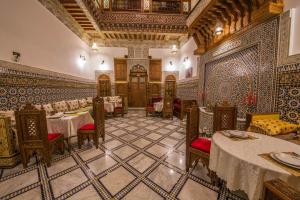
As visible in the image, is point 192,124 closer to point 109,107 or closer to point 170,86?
point 109,107

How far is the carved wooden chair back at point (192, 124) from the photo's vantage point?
2.44 m

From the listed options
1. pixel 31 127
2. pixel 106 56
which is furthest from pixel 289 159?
pixel 106 56

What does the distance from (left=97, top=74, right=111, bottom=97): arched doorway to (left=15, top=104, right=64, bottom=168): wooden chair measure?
7.74 metres

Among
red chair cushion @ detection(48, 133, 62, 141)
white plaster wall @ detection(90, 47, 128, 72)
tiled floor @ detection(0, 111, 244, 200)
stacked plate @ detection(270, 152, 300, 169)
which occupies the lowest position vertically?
tiled floor @ detection(0, 111, 244, 200)

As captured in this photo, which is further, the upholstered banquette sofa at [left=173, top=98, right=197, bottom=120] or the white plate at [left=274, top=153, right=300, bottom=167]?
the upholstered banquette sofa at [left=173, top=98, right=197, bottom=120]

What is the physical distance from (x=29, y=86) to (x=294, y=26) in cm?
685

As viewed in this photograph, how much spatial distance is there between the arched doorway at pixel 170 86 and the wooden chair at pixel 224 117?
7.95 metres

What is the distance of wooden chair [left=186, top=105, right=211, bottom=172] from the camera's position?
7.65ft

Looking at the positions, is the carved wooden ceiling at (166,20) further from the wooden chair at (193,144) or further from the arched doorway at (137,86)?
the wooden chair at (193,144)

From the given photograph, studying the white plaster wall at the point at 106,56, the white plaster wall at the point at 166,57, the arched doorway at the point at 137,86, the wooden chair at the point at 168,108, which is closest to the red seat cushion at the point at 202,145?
the wooden chair at the point at 168,108

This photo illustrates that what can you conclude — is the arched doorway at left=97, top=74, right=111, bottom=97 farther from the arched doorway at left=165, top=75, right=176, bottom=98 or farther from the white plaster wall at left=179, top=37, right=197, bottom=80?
the white plaster wall at left=179, top=37, right=197, bottom=80

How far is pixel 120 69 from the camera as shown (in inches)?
408

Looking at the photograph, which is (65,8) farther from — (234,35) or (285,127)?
(285,127)

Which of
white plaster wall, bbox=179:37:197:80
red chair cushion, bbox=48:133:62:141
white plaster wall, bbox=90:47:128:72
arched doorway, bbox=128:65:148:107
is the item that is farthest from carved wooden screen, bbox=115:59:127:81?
red chair cushion, bbox=48:133:62:141
